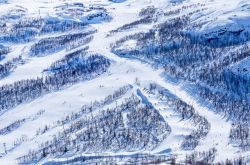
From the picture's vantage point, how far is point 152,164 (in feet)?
653

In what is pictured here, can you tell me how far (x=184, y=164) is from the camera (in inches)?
7781

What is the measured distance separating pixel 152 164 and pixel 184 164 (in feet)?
33.3

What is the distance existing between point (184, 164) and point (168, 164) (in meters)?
7.40

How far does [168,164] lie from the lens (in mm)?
192625

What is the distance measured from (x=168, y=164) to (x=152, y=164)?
26.0 ft
